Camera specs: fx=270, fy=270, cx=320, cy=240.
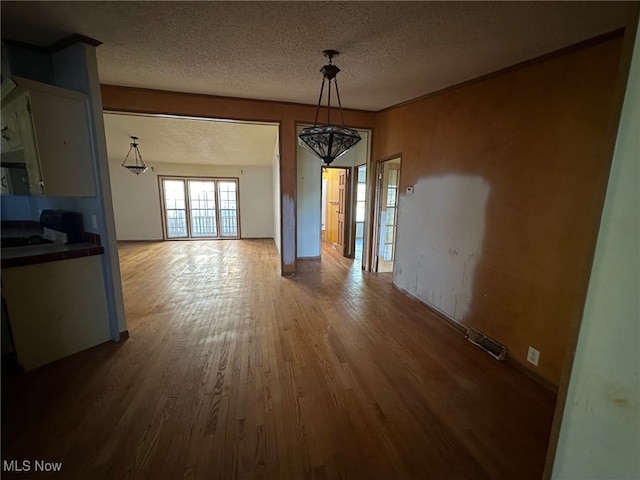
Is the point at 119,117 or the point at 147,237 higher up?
the point at 119,117

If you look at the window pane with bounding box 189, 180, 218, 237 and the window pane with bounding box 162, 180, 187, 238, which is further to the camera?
the window pane with bounding box 189, 180, 218, 237

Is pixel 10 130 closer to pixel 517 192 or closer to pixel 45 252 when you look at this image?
pixel 45 252

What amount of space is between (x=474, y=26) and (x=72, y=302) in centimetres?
355

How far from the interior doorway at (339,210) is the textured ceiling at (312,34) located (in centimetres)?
299

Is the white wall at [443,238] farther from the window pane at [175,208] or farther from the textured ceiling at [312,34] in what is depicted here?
the window pane at [175,208]

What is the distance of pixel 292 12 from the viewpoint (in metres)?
1.68

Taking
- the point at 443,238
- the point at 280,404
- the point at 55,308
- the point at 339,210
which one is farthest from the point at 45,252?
the point at 339,210

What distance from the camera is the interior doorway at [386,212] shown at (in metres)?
4.34

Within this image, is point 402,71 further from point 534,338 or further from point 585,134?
point 534,338

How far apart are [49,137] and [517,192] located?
11.6 feet

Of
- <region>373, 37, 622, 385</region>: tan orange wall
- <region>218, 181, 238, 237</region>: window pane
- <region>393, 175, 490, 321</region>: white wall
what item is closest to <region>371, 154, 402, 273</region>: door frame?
<region>393, 175, 490, 321</region>: white wall

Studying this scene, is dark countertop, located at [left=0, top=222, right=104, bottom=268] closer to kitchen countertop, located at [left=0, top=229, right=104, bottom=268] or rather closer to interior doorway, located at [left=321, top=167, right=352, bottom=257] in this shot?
kitchen countertop, located at [left=0, top=229, right=104, bottom=268]

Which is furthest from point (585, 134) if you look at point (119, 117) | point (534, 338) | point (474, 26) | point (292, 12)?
point (119, 117)

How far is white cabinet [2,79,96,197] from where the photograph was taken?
189cm
